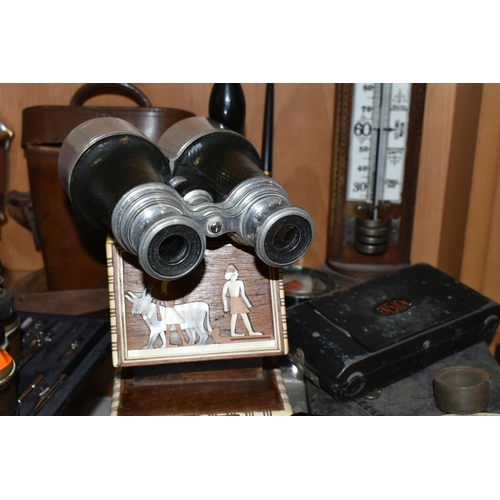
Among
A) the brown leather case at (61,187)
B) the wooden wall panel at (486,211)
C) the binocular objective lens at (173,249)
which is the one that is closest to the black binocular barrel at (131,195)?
the binocular objective lens at (173,249)

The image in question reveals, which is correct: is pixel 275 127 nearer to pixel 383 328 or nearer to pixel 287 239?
pixel 383 328

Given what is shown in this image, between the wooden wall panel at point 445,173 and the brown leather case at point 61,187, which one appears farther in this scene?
the wooden wall panel at point 445,173

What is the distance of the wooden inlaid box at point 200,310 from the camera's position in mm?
807

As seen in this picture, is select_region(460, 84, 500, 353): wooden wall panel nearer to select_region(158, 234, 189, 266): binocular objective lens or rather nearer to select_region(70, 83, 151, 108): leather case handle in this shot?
select_region(70, 83, 151, 108): leather case handle

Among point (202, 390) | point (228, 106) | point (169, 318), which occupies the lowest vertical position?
point (202, 390)

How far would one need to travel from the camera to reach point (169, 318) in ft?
2.68

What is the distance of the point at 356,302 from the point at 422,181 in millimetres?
450

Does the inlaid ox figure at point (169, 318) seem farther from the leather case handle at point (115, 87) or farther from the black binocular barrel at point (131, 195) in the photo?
the leather case handle at point (115, 87)

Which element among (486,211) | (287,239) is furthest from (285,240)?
(486,211)

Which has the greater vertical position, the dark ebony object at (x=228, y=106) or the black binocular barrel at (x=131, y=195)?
the dark ebony object at (x=228, y=106)

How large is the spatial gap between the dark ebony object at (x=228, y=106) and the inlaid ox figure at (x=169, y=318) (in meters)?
0.30

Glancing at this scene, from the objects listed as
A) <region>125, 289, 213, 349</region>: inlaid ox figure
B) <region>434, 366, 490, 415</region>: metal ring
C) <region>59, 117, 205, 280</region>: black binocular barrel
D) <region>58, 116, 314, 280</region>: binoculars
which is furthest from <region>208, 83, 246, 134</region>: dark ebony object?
<region>434, 366, 490, 415</region>: metal ring

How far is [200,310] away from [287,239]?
19 cm

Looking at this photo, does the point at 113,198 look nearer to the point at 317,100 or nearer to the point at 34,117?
the point at 34,117
